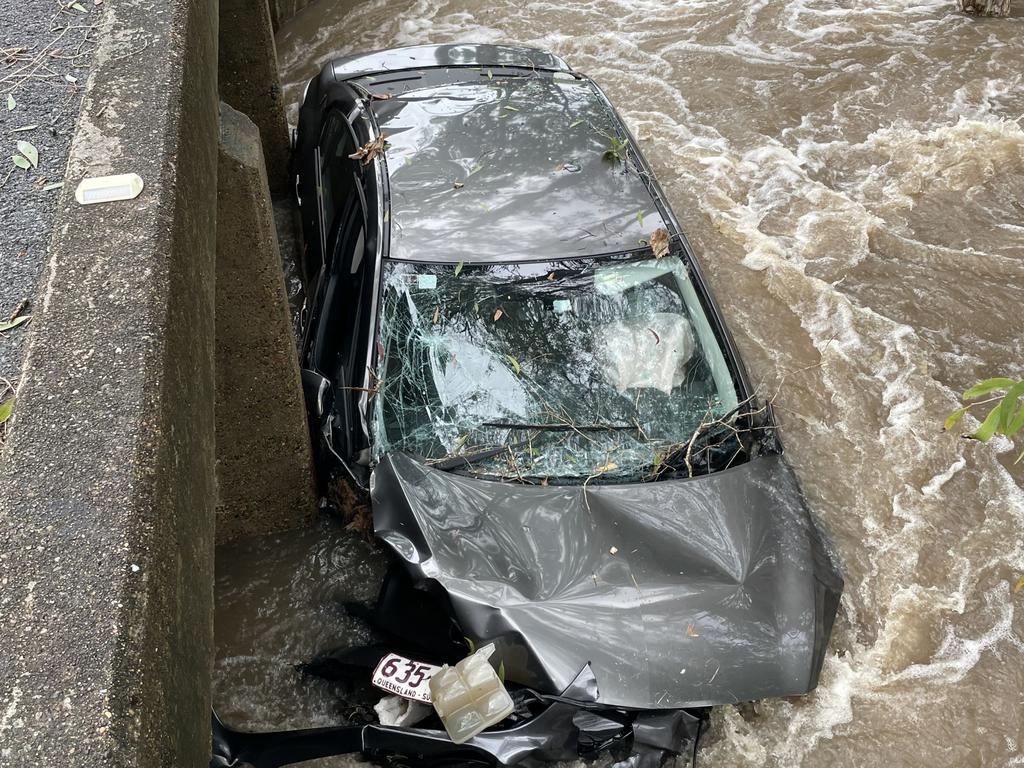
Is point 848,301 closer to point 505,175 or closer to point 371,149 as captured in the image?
point 505,175

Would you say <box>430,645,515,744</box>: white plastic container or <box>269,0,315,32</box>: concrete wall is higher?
<box>269,0,315,32</box>: concrete wall

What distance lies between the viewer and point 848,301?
18.8ft

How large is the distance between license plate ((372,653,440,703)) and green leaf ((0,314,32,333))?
170 cm

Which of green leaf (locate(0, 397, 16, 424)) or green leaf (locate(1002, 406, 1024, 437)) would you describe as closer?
green leaf (locate(0, 397, 16, 424))

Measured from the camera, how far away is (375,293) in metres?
3.51

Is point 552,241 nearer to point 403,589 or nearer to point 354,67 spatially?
point 403,589

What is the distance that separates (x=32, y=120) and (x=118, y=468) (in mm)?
1587

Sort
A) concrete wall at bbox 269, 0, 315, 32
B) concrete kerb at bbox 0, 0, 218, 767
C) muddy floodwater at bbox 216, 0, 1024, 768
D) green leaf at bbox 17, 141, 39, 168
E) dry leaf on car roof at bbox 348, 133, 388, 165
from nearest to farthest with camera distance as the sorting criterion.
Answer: concrete kerb at bbox 0, 0, 218, 767, green leaf at bbox 17, 141, 39, 168, muddy floodwater at bbox 216, 0, 1024, 768, dry leaf on car roof at bbox 348, 133, 388, 165, concrete wall at bbox 269, 0, 315, 32

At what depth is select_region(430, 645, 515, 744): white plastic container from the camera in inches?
108

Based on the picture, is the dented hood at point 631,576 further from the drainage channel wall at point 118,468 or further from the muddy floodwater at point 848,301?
the drainage channel wall at point 118,468

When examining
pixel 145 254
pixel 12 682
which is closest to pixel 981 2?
pixel 145 254

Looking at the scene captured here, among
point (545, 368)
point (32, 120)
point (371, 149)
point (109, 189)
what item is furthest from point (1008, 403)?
point (371, 149)

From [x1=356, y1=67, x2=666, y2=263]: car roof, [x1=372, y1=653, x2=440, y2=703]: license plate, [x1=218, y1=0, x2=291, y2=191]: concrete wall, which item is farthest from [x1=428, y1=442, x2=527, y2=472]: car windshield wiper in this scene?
[x1=218, y1=0, x2=291, y2=191]: concrete wall

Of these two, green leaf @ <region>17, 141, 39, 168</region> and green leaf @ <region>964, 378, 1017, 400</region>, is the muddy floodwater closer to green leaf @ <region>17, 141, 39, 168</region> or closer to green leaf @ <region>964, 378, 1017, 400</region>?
green leaf @ <region>964, 378, 1017, 400</region>
